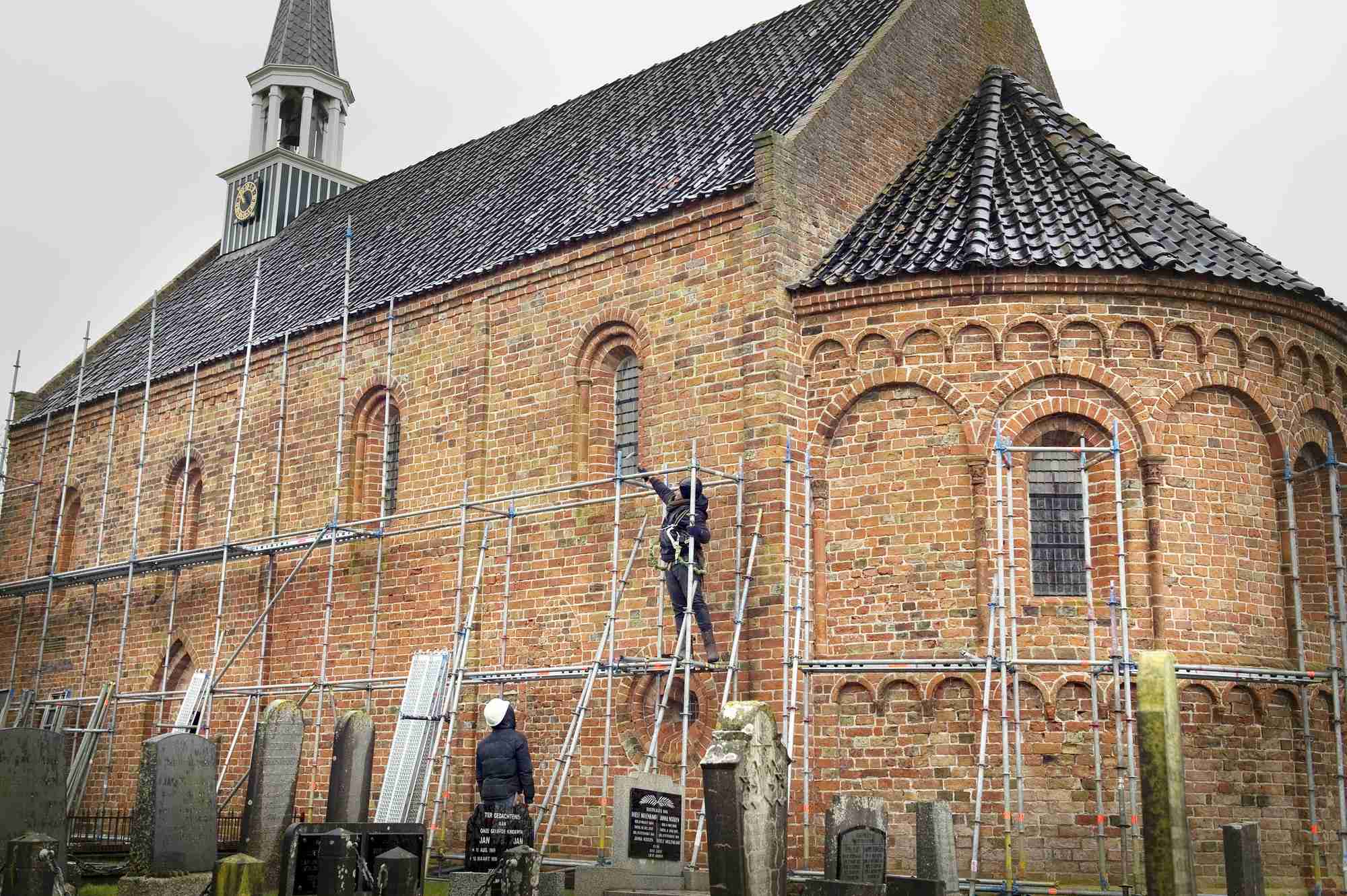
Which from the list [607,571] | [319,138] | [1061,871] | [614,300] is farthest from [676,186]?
[319,138]

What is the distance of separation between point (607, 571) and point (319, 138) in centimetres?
1986

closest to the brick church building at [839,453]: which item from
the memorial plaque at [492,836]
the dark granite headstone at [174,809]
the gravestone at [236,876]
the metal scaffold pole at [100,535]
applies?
the metal scaffold pole at [100,535]

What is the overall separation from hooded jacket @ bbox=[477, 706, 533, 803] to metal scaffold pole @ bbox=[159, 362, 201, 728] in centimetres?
→ 1178

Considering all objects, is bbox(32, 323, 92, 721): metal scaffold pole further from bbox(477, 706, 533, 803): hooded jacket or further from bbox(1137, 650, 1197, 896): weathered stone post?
bbox(1137, 650, 1197, 896): weathered stone post

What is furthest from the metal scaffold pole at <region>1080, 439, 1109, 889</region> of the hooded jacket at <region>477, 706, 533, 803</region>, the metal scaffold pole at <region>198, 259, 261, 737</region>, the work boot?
the metal scaffold pole at <region>198, 259, 261, 737</region>

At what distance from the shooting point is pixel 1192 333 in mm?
16219

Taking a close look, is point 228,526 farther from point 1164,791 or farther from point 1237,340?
point 1164,791

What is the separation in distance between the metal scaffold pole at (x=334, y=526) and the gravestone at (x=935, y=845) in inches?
414

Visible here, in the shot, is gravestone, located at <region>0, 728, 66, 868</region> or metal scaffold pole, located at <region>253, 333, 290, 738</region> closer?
gravestone, located at <region>0, 728, 66, 868</region>

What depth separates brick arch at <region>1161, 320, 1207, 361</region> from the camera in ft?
52.9

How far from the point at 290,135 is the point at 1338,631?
2588 centimetres

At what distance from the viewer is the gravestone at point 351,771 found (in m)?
15.4

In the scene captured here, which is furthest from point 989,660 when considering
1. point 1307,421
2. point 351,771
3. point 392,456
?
Answer: point 392,456

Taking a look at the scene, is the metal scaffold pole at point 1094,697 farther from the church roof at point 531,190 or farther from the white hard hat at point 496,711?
the white hard hat at point 496,711
